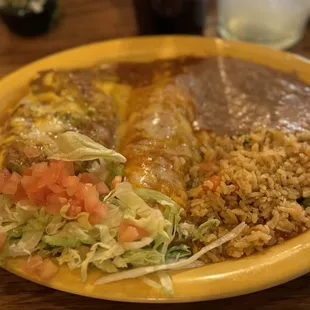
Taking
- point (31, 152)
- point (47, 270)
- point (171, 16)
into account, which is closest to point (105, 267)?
point (47, 270)

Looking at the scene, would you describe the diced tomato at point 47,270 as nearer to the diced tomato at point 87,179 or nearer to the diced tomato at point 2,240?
the diced tomato at point 2,240

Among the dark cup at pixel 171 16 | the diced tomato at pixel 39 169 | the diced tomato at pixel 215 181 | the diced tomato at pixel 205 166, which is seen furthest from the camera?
the dark cup at pixel 171 16

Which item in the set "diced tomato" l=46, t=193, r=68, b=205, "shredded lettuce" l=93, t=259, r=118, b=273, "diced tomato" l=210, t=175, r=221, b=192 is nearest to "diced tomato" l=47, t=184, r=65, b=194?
"diced tomato" l=46, t=193, r=68, b=205

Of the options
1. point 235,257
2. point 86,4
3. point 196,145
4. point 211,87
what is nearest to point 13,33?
point 86,4

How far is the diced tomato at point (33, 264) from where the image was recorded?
1424 millimetres

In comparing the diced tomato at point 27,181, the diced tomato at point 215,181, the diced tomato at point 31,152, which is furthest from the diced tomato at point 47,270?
the diced tomato at point 215,181

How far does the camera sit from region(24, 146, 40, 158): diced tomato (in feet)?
5.43

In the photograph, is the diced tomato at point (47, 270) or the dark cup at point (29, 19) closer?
the diced tomato at point (47, 270)

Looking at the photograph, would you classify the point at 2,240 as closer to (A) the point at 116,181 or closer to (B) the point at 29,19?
(A) the point at 116,181

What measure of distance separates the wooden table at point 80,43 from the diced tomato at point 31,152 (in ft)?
1.17

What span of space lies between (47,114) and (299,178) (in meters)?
0.85

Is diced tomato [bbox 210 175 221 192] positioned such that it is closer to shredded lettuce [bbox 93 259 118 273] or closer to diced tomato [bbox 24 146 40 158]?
shredded lettuce [bbox 93 259 118 273]

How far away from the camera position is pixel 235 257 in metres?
1.48

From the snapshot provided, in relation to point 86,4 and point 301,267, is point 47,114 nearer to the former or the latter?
point 301,267
